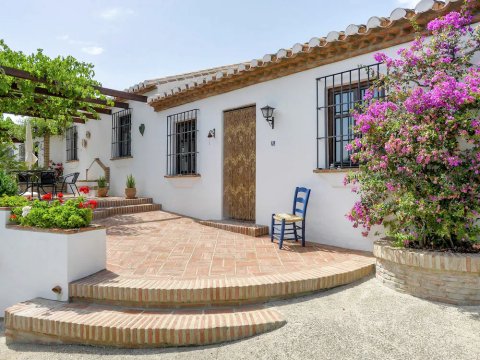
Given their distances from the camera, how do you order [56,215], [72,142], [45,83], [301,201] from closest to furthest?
1. [56,215]
2. [301,201]
3. [45,83]
4. [72,142]

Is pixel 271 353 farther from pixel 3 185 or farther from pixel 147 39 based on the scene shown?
pixel 147 39

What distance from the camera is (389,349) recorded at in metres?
2.67

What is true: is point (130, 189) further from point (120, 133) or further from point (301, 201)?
point (301, 201)

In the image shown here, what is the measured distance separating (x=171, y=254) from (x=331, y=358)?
291cm

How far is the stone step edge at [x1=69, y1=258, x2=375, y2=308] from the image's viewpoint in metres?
3.38

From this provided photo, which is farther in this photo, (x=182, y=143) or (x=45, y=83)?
(x=182, y=143)

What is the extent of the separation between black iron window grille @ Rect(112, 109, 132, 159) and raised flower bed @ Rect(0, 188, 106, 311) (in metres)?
6.73

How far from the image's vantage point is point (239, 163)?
733 cm

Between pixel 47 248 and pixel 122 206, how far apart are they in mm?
5078

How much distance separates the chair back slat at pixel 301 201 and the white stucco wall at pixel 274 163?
0.17 metres

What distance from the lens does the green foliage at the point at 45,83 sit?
7.01m

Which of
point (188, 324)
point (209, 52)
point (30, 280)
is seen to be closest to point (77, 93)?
point (209, 52)

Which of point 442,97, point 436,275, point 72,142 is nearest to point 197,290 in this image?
point 436,275

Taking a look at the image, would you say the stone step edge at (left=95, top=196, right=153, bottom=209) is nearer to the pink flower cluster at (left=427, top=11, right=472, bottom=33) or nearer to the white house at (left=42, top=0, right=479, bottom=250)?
the white house at (left=42, top=0, right=479, bottom=250)
